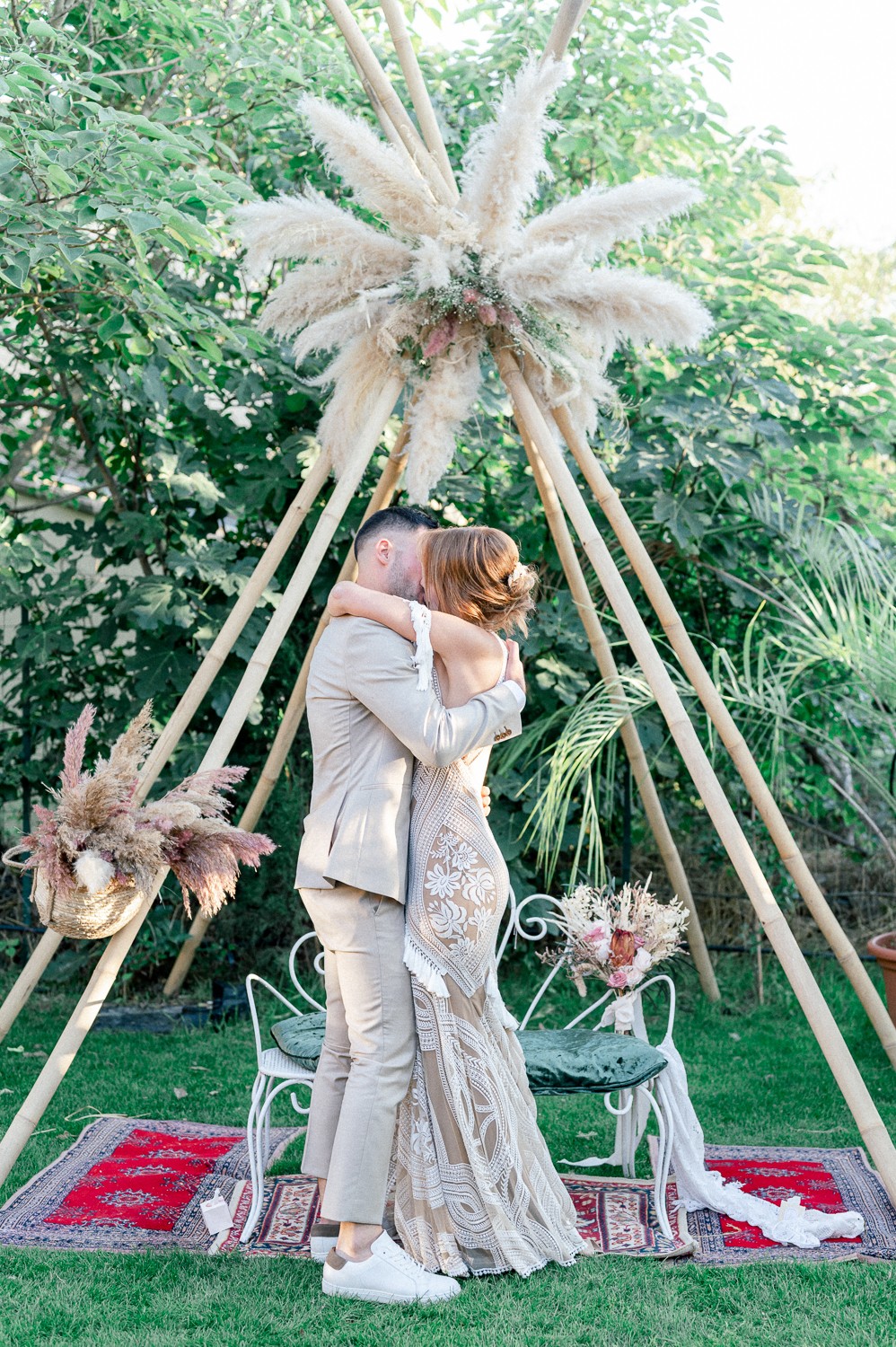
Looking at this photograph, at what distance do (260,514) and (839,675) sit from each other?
8.85 ft

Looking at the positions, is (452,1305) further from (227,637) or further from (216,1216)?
(227,637)

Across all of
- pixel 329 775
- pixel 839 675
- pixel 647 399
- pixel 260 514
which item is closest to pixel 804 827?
pixel 839 675

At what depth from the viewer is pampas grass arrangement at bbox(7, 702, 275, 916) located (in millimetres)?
2900

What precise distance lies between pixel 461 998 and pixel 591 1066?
0.55m

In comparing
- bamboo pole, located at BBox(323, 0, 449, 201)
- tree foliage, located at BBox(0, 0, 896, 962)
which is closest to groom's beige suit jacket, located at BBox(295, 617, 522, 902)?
bamboo pole, located at BBox(323, 0, 449, 201)

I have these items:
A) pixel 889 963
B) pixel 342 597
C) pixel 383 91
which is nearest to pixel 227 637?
pixel 342 597

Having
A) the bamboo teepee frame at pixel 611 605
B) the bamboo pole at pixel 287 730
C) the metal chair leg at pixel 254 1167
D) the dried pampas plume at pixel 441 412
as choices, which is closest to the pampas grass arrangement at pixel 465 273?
the dried pampas plume at pixel 441 412

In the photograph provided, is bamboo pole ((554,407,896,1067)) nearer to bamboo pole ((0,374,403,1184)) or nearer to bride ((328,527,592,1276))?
bamboo pole ((0,374,403,1184))

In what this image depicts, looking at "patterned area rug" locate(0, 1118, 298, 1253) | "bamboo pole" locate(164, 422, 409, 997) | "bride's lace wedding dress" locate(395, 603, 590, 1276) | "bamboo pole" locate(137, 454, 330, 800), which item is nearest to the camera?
"bride's lace wedding dress" locate(395, 603, 590, 1276)

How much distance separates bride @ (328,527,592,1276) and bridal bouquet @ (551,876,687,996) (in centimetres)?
→ 56

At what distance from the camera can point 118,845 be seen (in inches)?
114

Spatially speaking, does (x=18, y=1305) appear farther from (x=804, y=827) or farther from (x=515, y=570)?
(x=804, y=827)

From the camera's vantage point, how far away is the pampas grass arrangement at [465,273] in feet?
10.9

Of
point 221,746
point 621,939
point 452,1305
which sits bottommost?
point 452,1305
